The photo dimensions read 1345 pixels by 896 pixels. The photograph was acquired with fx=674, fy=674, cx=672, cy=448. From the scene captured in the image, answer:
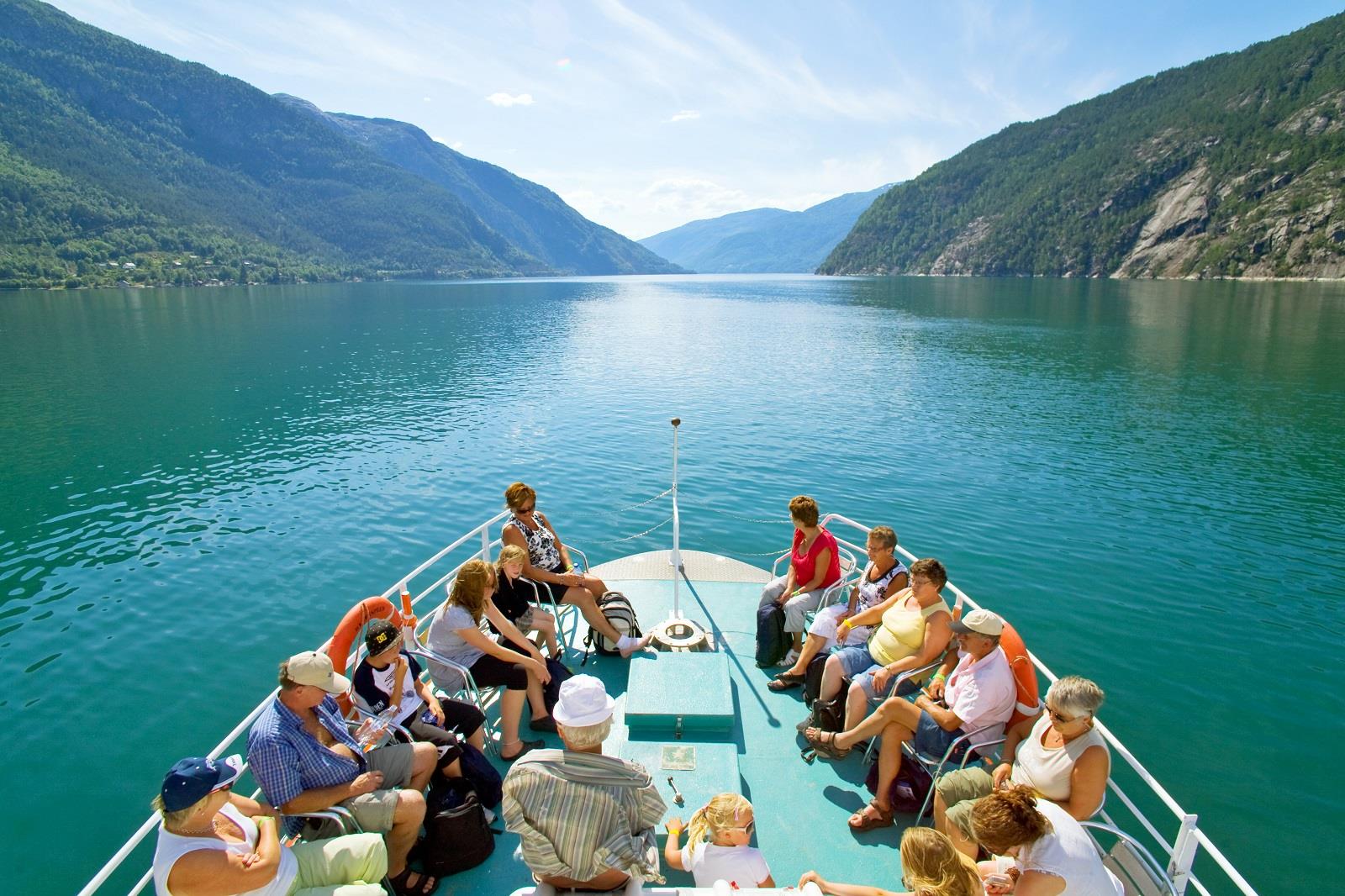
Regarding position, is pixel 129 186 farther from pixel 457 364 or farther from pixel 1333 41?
pixel 1333 41

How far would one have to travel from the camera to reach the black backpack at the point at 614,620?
23.9 feet

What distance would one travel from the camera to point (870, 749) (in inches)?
216

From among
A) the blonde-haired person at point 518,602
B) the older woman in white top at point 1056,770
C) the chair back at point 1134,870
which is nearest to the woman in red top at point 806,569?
the blonde-haired person at point 518,602

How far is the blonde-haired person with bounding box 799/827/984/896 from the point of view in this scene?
9.45ft

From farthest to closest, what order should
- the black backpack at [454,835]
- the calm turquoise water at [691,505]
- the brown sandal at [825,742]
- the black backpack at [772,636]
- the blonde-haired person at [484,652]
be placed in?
the calm turquoise water at [691,505], the black backpack at [772,636], the brown sandal at [825,742], the blonde-haired person at [484,652], the black backpack at [454,835]

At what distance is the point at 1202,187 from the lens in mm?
134375

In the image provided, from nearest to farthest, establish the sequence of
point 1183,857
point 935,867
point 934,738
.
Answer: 1. point 935,867
2. point 1183,857
3. point 934,738

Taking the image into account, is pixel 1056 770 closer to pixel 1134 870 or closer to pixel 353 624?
pixel 1134 870

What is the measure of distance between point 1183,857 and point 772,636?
395 centimetres

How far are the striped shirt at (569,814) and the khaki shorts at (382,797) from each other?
1.61 metres

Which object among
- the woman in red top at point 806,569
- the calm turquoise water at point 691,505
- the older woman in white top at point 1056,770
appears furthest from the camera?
the calm turquoise water at point 691,505

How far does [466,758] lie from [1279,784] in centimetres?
915

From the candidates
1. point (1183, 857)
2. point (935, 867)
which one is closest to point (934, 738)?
point (1183, 857)

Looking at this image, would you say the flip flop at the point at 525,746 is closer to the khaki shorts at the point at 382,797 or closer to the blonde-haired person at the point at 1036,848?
the khaki shorts at the point at 382,797
